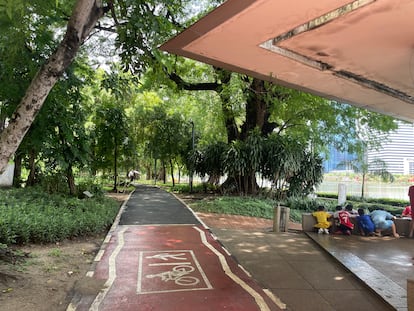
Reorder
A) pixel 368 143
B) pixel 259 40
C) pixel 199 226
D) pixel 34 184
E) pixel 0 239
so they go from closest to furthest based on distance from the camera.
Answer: pixel 259 40 → pixel 0 239 → pixel 199 226 → pixel 34 184 → pixel 368 143

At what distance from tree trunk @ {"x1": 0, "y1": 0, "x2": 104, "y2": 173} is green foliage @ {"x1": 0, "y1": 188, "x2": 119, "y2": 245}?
2778mm

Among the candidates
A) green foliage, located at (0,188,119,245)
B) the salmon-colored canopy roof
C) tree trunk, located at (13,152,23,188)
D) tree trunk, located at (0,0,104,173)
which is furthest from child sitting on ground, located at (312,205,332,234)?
tree trunk, located at (13,152,23,188)

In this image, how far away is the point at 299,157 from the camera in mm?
17094

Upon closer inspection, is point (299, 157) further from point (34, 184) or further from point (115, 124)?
point (34, 184)

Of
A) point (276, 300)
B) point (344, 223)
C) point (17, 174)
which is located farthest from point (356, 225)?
point (17, 174)

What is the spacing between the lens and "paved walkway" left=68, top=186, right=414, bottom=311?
193 inches

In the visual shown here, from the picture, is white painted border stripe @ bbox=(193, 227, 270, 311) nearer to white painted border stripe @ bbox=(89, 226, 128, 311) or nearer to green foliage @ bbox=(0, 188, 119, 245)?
white painted border stripe @ bbox=(89, 226, 128, 311)

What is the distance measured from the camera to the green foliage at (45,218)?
7281 millimetres

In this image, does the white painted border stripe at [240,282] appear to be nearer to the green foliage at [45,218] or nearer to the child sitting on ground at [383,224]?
the green foliage at [45,218]

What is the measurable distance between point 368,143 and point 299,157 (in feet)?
17.4

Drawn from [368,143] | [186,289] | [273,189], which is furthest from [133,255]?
[368,143]

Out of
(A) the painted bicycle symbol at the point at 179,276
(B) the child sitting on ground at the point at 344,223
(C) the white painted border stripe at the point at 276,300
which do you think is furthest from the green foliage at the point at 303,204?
(C) the white painted border stripe at the point at 276,300

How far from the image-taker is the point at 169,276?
19.2ft

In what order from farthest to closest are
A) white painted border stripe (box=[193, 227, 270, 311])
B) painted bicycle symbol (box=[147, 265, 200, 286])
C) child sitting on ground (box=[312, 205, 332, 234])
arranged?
child sitting on ground (box=[312, 205, 332, 234]) < painted bicycle symbol (box=[147, 265, 200, 286]) < white painted border stripe (box=[193, 227, 270, 311])
